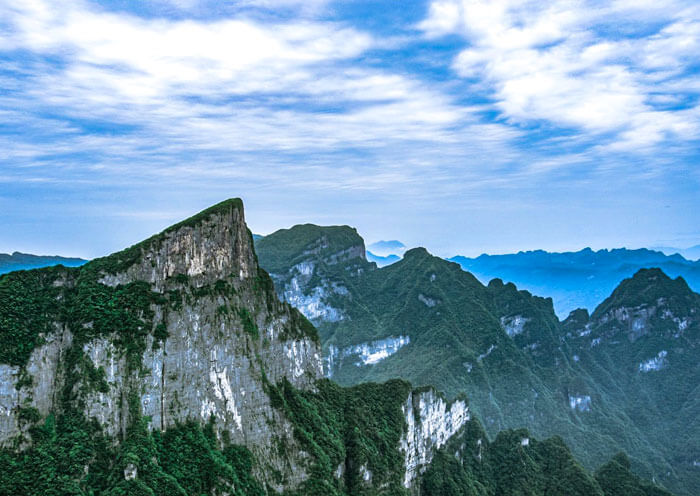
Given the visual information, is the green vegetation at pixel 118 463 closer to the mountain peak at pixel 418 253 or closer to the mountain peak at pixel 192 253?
the mountain peak at pixel 192 253

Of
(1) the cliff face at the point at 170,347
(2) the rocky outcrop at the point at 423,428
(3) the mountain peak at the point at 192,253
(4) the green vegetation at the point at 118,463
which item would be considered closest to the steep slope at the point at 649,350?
(2) the rocky outcrop at the point at 423,428

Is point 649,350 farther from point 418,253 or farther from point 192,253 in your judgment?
point 192,253

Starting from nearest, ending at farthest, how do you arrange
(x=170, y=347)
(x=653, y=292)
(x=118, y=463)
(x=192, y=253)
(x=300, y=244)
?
Answer: (x=118, y=463) → (x=170, y=347) → (x=192, y=253) → (x=653, y=292) → (x=300, y=244)

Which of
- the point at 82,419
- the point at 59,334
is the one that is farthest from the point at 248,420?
the point at 59,334

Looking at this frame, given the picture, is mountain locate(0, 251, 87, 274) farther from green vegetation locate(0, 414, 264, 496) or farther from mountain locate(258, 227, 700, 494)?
mountain locate(258, 227, 700, 494)

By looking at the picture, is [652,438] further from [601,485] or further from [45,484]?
[45,484]

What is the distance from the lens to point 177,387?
4597 cm

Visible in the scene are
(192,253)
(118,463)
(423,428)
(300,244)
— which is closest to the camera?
(118,463)

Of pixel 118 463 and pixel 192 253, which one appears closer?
pixel 118 463

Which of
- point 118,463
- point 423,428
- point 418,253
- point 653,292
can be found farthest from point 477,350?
point 118,463

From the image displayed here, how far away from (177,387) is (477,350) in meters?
99.4

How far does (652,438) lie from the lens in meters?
123

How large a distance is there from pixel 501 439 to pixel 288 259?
84.0 metres

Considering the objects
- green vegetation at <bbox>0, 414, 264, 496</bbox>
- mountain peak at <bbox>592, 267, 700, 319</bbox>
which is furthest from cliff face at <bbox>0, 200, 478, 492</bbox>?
mountain peak at <bbox>592, 267, 700, 319</bbox>
